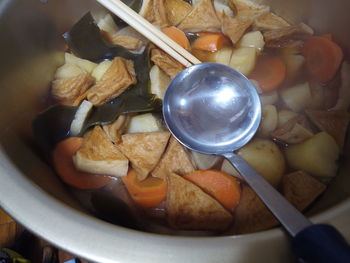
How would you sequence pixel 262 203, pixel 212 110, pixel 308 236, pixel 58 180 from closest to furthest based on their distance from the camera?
1. pixel 308 236
2. pixel 262 203
3. pixel 58 180
4. pixel 212 110

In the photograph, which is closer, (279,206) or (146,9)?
(279,206)

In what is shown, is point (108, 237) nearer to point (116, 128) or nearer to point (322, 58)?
point (116, 128)

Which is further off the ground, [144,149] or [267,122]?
[144,149]

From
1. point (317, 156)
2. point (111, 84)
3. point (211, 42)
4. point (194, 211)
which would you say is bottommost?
point (317, 156)

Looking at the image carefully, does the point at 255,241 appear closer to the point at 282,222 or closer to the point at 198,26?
the point at 282,222

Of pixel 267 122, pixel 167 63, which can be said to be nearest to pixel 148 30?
pixel 167 63

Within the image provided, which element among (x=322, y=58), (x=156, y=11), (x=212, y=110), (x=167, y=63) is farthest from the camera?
(x=156, y=11)
